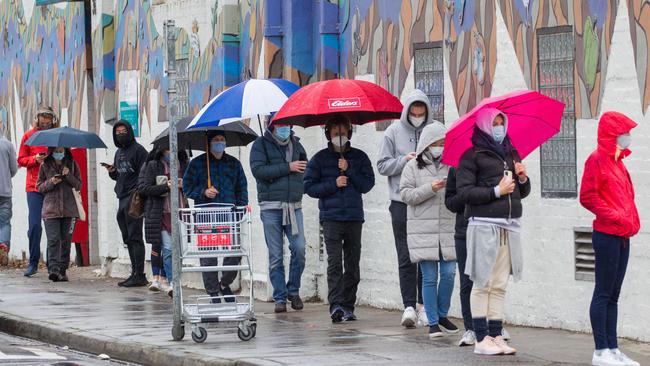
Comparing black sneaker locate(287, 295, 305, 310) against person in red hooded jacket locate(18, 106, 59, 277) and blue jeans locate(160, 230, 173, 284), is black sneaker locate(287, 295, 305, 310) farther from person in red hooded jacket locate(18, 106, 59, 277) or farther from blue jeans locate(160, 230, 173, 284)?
person in red hooded jacket locate(18, 106, 59, 277)

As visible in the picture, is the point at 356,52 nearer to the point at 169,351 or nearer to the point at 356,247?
the point at 356,247

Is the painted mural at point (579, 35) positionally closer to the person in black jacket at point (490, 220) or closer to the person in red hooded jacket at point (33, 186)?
the person in black jacket at point (490, 220)

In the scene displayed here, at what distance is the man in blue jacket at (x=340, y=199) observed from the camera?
14.4m

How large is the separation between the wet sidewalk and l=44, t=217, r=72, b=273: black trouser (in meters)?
2.41

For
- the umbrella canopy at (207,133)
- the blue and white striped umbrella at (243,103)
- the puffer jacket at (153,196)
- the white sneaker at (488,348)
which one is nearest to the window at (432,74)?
the blue and white striped umbrella at (243,103)

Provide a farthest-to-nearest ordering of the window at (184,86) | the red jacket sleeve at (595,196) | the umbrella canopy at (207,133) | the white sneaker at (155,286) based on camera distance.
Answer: the window at (184,86), the white sneaker at (155,286), the umbrella canopy at (207,133), the red jacket sleeve at (595,196)

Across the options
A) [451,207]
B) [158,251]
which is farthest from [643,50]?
[158,251]

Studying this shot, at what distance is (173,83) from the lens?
42.8 ft

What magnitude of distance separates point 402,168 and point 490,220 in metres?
2.31

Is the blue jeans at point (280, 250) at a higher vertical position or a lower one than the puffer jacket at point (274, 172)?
lower

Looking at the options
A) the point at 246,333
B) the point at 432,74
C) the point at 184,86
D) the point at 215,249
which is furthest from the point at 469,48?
the point at 184,86

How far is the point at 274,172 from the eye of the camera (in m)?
15.2

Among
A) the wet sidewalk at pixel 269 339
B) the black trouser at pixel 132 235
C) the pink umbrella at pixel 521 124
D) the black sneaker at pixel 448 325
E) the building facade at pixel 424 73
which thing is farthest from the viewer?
the black trouser at pixel 132 235

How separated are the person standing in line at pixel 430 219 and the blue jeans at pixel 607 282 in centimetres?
218
